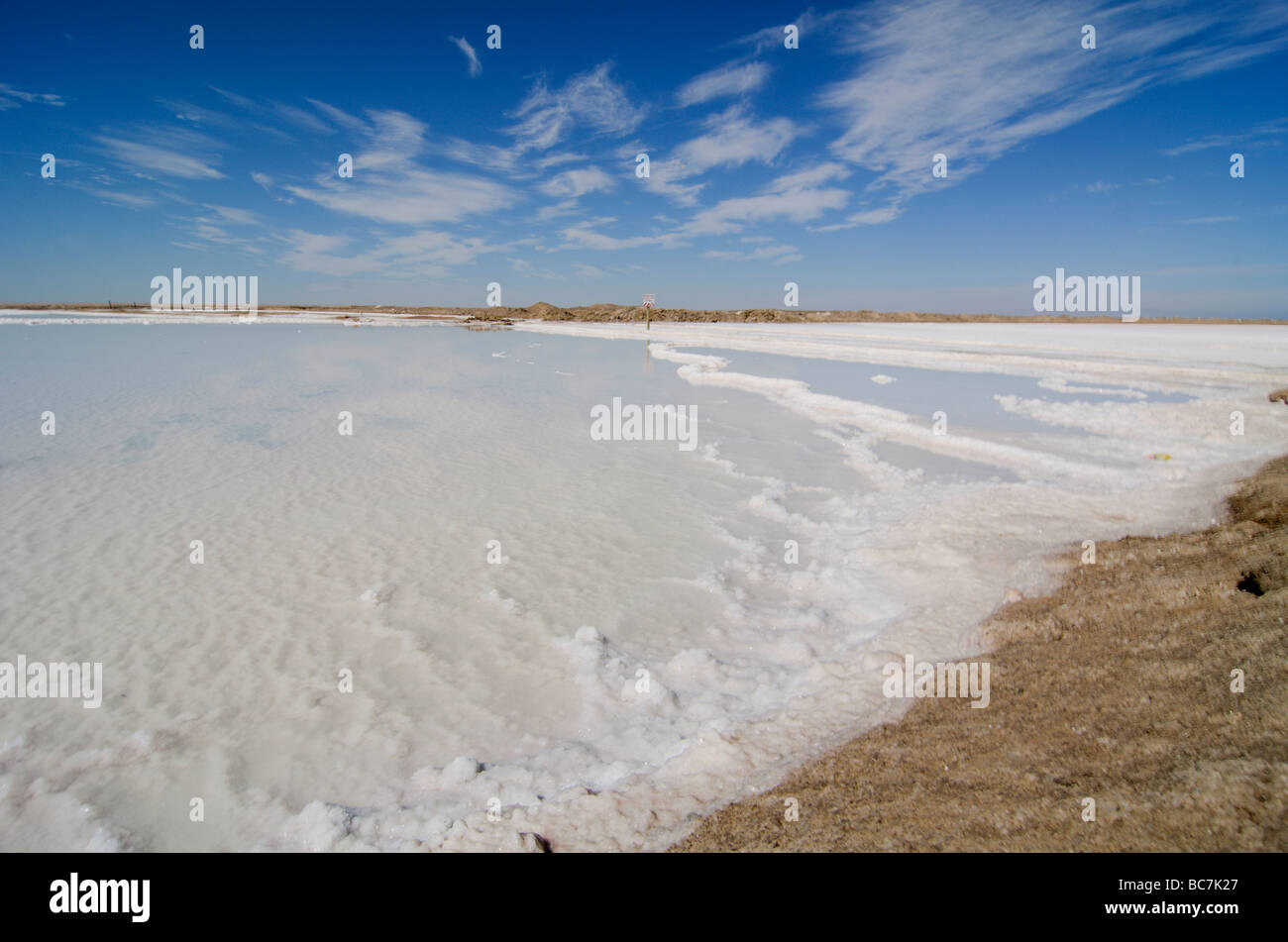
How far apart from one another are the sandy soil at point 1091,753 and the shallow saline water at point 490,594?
0.34 m

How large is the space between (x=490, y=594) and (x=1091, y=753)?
4.05 meters

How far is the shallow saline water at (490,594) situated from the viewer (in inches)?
121

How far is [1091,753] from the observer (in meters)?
2.72

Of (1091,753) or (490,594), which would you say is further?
(490,594)

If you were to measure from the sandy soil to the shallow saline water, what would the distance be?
34cm

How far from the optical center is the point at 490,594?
5.05m

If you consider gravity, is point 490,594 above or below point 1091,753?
above

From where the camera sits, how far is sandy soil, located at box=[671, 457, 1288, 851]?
2254 millimetres

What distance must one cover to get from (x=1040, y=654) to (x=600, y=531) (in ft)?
13.0

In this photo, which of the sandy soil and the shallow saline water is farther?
the shallow saline water

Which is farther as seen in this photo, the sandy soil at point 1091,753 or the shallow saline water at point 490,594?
the shallow saline water at point 490,594

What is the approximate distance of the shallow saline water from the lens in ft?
10.1
